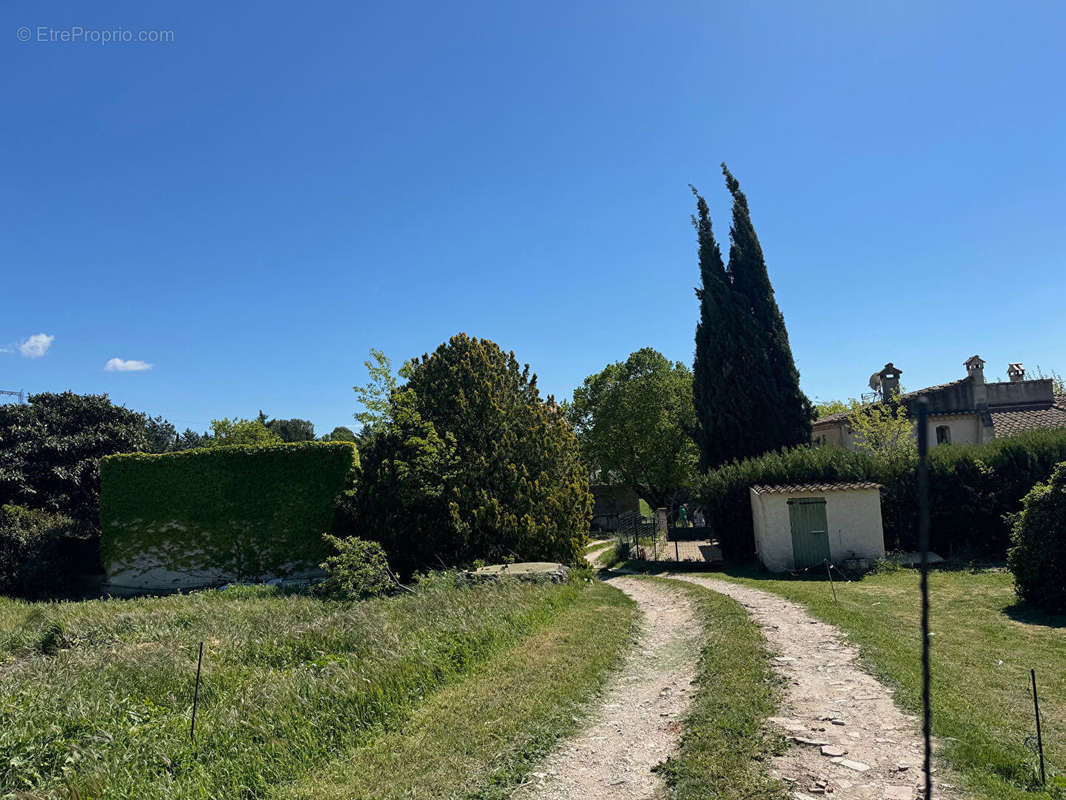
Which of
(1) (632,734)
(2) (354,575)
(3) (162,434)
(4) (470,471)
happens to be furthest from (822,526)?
(3) (162,434)

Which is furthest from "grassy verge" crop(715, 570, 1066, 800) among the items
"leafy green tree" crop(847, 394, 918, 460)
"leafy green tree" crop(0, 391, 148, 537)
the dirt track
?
"leafy green tree" crop(0, 391, 148, 537)

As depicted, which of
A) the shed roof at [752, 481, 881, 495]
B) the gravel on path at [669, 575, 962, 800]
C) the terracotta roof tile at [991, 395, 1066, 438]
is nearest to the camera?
the gravel on path at [669, 575, 962, 800]

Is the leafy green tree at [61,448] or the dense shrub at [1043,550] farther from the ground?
the leafy green tree at [61,448]

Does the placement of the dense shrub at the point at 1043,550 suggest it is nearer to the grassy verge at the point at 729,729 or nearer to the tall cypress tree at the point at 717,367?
the grassy verge at the point at 729,729

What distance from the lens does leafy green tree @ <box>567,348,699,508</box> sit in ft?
132

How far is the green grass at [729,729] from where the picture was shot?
5105 millimetres

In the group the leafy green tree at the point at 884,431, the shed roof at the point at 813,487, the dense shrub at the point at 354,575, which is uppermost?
the leafy green tree at the point at 884,431

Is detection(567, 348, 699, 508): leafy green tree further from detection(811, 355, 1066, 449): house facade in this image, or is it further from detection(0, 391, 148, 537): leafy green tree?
detection(0, 391, 148, 537): leafy green tree

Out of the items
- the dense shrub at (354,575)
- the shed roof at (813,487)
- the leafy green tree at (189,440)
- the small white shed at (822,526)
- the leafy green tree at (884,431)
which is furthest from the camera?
the leafy green tree at (189,440)

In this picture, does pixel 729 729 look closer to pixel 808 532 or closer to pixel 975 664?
pixel 975 664

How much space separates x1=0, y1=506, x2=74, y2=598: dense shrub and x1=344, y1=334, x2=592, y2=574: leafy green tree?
12.2 meters

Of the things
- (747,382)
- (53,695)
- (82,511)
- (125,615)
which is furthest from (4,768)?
(747,382)

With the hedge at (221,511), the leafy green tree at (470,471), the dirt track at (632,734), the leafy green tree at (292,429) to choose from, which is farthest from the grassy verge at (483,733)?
the leafy green tree at (292,429)

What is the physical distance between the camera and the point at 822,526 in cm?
2164
